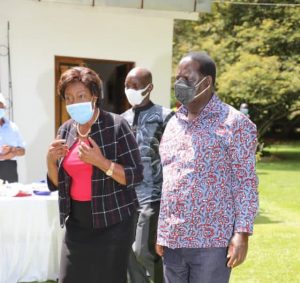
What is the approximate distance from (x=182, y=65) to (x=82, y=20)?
5.30 metres

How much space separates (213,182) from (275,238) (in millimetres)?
4715

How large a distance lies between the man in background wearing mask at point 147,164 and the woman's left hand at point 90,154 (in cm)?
115

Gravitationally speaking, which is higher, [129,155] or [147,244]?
[129,155]

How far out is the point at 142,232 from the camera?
3873mm

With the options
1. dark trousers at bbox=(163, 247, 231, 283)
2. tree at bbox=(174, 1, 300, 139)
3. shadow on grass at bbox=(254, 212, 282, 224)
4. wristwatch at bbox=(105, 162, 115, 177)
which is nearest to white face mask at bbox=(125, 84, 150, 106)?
wristwatch at bbox=(105, 162, 115, 177)

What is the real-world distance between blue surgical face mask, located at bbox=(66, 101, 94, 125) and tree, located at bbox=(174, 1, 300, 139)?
16.3 metres

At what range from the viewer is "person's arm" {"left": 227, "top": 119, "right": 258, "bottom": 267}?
7.85 feet

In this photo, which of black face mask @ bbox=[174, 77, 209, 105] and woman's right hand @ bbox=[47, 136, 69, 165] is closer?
black face mask @ bbox=[174, 77, 209, 105]

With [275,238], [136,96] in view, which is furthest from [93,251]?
[275,238]

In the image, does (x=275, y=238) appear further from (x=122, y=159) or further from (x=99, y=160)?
(x=99, y=160)

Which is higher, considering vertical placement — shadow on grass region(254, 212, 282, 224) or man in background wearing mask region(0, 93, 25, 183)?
man in background wearing mask region(0, 93, 25, 183)

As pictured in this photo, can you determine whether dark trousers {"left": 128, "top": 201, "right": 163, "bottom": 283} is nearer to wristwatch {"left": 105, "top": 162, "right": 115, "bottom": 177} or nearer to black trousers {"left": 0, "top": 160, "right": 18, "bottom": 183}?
wristwatch {"left": 105, "top": 162, "right": 115, "bottom": 177}

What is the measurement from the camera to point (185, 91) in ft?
8.29

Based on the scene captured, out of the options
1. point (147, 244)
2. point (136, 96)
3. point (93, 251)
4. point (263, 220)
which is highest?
point (136, 96)
